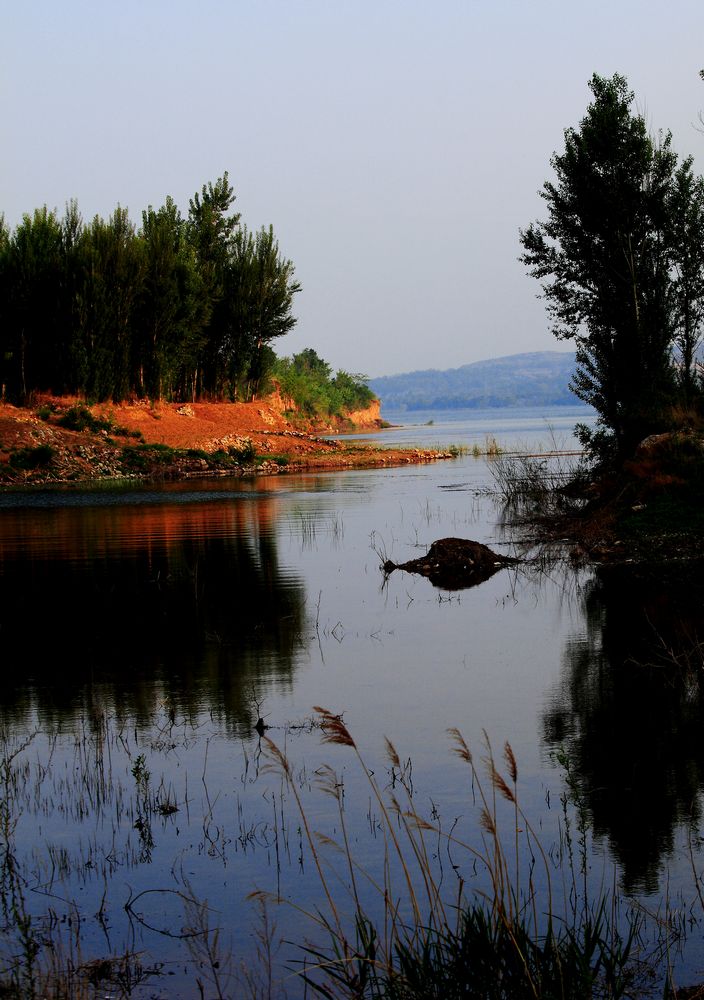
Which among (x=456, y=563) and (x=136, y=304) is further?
(x=136, y=304)

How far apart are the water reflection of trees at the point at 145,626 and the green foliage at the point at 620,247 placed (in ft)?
39.6

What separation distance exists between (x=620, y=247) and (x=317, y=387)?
109215 millimetres

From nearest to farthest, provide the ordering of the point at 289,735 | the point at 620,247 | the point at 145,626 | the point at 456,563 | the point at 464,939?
the point at 464,939 < the point at 289,735 < the point at 145,626 < the point at 456,563 < the point at 620,247

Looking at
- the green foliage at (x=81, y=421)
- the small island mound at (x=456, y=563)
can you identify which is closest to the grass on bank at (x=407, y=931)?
the small island mound at (x=456, y=563)

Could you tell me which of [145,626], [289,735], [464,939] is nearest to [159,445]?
[145,626]

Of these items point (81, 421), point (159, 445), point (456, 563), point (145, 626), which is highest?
point (81, 421)

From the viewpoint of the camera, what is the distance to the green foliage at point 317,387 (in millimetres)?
117938

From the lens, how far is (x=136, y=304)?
67062 millimetres

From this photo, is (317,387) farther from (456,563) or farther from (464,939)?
(464,939)

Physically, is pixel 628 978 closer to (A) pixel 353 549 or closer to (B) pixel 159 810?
(B) pixel 159 810

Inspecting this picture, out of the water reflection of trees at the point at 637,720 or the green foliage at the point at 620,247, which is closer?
the water reflection of trees at the point at 637,720

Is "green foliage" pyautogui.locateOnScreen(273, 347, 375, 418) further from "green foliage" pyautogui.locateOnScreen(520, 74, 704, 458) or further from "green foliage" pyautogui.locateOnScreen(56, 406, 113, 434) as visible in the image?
"green foliage" pyautogui.locateOnScreen(520, 74, 704, 458)

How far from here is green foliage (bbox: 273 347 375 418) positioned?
118 meters

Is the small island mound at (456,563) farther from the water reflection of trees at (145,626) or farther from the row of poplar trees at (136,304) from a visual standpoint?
the row of poplar trees at (136,304)
